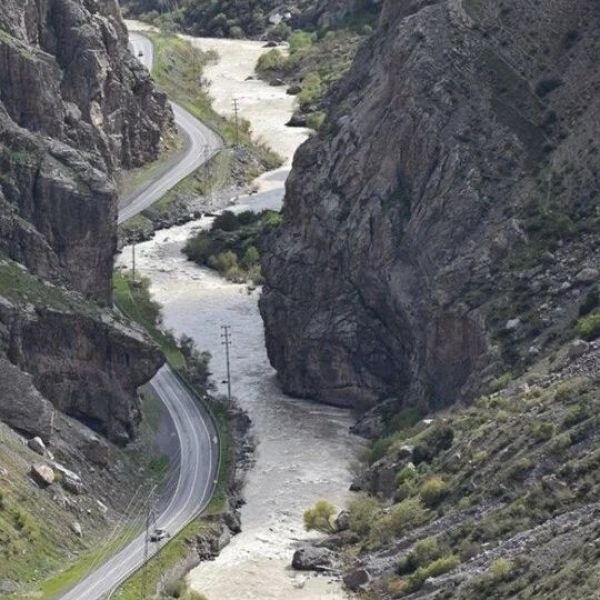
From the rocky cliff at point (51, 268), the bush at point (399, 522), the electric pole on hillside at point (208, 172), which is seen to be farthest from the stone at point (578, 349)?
the electric pole on hillside at point (208, 172)

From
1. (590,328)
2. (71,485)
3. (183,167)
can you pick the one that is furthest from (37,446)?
(183,167)

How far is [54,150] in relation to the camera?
128 metres

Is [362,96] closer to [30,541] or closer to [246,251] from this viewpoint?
[246,251]

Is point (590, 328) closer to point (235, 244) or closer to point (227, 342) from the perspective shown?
point (227, 342)

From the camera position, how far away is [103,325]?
121m

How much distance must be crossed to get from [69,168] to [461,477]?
3406 cm

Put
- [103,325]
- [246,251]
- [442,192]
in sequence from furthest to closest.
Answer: [246,251]
[442,192]
[103,325]

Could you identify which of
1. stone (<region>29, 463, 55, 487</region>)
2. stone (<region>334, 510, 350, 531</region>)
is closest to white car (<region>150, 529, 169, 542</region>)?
stone (<region>29, 463, 55, 487</region>)

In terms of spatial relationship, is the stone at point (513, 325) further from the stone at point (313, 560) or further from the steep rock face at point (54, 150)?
the steep rock face at point (54, 150)

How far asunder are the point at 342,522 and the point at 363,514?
1527mm

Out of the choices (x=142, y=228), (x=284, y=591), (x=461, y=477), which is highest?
(x=461, y=477)

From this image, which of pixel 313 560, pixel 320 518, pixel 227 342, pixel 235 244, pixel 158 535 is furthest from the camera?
pixel 235 244

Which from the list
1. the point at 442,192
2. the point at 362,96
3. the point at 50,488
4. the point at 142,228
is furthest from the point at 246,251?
the point at 50,488

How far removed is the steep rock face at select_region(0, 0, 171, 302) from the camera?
124062mm
